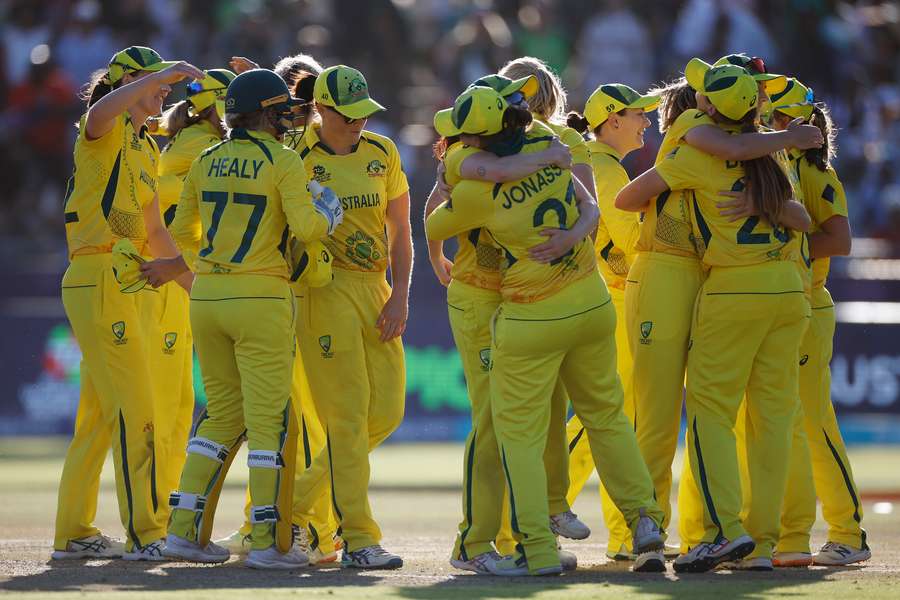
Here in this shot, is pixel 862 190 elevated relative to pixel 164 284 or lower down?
elevated

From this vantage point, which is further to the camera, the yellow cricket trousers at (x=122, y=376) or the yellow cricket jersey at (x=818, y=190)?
the yellow cricket jersey at (x=818, y=190)

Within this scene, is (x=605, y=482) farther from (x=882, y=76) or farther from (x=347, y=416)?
(x=882, y=76)

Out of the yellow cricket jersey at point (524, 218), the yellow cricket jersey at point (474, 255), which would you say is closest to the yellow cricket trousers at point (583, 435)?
the yellow cricket jersey at point (474, 255)

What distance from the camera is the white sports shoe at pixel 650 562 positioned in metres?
6.65

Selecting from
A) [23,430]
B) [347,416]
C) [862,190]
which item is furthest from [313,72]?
[862,190]

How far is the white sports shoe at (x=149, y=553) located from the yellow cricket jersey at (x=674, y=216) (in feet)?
9.01

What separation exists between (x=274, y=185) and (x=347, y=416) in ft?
3.91

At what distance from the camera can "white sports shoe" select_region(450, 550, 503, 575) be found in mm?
6648

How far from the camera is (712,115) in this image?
680cm

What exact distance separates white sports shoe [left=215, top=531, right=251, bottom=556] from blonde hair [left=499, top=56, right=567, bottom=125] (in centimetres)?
260

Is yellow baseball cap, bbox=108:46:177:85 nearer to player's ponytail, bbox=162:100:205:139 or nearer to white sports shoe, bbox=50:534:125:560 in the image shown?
player's ponytail, bbox=162:100:205:139

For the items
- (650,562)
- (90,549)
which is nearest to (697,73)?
(650,562)

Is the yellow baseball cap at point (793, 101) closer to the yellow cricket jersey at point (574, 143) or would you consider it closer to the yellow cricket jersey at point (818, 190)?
the yellow cricket jersey at point (818, 190)

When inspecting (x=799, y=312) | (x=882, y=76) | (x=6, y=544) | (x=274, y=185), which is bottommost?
(x=6, y=544)
